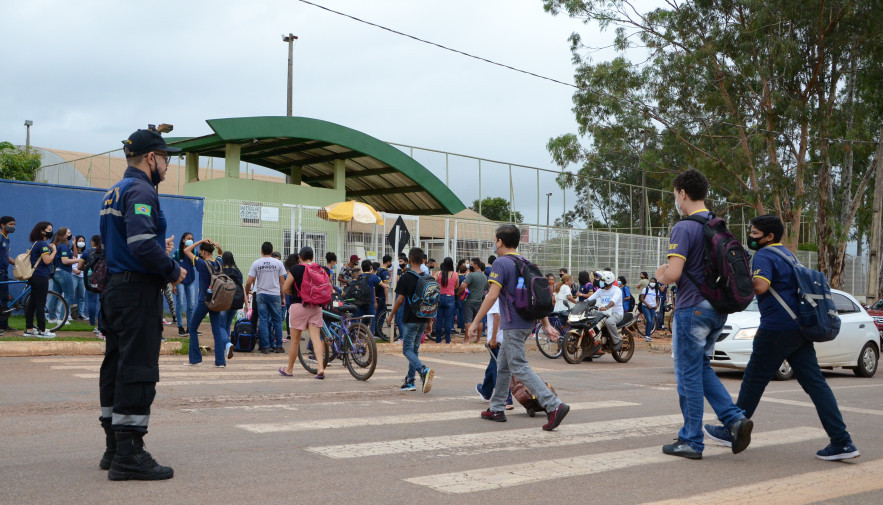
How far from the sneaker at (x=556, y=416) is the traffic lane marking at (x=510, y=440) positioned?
0.06 m

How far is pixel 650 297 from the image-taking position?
2253cm

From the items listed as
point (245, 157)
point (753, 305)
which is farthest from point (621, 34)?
point (753, 305)

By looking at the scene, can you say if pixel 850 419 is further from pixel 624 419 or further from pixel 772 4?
pixel 772 4

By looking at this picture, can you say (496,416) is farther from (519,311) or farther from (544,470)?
(544,470)

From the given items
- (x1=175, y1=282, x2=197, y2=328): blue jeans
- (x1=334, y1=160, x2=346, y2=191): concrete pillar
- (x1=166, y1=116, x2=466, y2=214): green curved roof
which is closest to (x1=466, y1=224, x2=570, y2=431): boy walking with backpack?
(x1=175, y1=282, x2=197, y2=328): blue jeans

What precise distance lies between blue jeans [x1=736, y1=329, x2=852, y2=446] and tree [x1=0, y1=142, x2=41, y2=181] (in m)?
36.8

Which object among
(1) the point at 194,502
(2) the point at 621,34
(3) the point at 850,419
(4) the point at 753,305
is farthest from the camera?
(2) the point at 621,34

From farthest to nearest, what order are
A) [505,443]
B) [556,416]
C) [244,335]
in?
[244,335], [556,416], [505,443]

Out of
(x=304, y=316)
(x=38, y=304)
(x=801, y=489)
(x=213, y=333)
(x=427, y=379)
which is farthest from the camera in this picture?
(x=38, y=304)

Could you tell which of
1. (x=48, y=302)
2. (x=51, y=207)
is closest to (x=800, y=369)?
(x=48, y=302)

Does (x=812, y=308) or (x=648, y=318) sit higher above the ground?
(x=812, y=308)

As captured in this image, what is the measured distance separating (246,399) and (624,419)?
395 centimetres

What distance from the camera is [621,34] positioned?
29.9 meters

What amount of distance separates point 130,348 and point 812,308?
482cm
